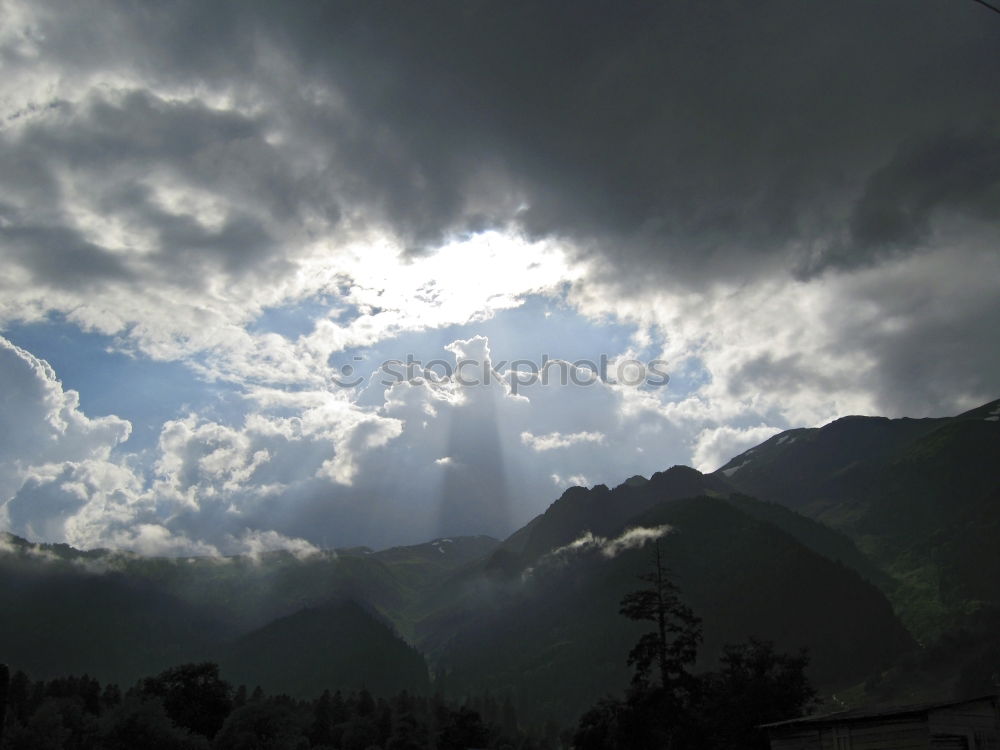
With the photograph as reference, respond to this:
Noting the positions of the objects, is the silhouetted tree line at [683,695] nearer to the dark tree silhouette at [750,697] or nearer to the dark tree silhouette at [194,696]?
the dark tree silhouette at [750,697]

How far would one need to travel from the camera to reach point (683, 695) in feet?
200

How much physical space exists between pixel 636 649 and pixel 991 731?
28446mm

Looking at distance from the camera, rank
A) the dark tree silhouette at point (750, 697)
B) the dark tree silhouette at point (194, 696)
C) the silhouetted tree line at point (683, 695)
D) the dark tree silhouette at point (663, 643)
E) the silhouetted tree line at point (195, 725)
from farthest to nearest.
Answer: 1. the dark tree silhouette at point (194, 696)
2. the silhouetted tree line at point (195, 725)
3. the dark tree silhouette at point (750, 697)
4. the silhouetted tree line at point (683, 695)
5. the dark tree silhouette at point (663, 643)

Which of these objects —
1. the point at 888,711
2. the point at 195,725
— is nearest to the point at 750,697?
the point at 888,711

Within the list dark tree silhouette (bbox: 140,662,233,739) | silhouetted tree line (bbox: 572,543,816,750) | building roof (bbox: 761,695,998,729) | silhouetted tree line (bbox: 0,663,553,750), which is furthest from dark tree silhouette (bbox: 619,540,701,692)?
dark tree silhouette (bbox: 140,662,233,739)

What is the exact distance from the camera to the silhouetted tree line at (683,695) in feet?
193

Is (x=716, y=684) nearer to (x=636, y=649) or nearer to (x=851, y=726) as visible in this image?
(x=636, y=649)

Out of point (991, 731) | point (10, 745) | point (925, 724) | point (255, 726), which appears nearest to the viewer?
point (925, 724)

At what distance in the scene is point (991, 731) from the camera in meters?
32.6

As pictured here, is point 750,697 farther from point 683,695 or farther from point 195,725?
point 195,725

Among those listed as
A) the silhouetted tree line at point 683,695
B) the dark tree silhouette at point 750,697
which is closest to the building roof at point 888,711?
the silhouetted tree line at point 683,695

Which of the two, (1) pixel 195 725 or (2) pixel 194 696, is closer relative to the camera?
(1) pixel 195 725

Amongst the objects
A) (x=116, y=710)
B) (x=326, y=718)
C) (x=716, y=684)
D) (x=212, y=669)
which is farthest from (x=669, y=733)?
(x=326, y=718)

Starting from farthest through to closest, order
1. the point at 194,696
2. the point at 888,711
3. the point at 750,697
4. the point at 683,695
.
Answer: the point at 194,696, the point at 750,697, the point at 683,695, the point at 888,711
